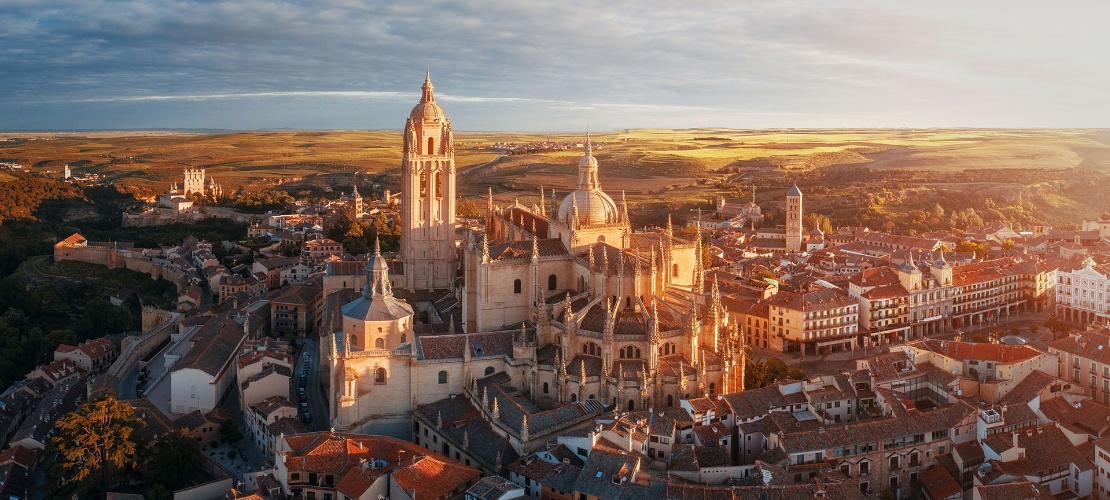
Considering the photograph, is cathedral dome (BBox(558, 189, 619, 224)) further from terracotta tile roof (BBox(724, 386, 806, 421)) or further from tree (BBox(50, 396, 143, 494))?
tree (BBox(50, 396, 143, 494))

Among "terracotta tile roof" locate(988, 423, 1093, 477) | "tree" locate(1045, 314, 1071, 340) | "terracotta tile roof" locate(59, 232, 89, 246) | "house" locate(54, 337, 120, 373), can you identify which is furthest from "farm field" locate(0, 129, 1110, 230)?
"terracotta tile roof" locate(988, 423, 1093, 477)

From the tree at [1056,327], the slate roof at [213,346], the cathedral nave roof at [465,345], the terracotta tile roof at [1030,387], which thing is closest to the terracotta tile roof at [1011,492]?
the terracotta tile roof at [1030,387]

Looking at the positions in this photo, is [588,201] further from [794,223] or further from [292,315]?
[794,223]

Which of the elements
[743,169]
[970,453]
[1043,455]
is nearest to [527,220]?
[970,453]

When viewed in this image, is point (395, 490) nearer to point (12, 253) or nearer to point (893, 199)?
point (12, 253)

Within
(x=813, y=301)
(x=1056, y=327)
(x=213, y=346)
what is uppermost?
(x=813, y=301)

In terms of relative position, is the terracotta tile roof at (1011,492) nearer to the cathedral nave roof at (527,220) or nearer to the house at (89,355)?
the cathedral nave roof at (527,220)
